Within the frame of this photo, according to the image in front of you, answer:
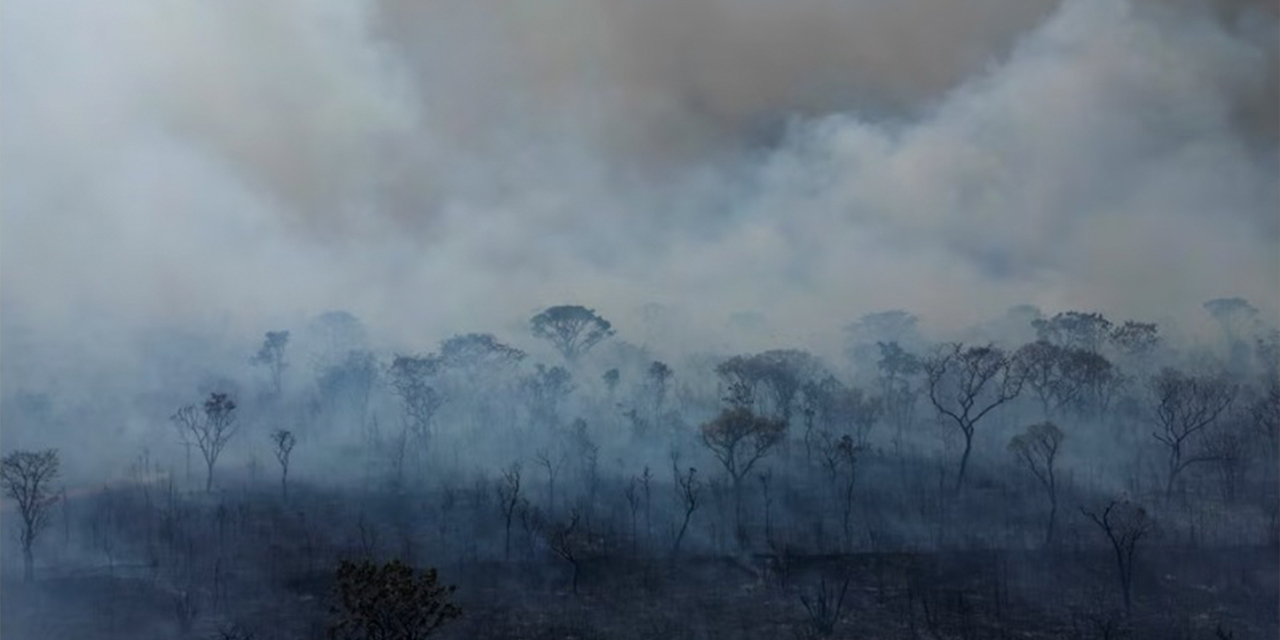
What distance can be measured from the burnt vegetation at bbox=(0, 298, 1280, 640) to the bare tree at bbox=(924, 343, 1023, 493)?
2.29 feet

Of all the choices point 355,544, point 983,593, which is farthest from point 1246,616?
point 355,544

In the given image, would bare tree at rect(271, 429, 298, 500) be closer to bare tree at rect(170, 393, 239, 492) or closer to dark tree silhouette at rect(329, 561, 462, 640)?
bare tree at rect(170, 393, 239, 492)

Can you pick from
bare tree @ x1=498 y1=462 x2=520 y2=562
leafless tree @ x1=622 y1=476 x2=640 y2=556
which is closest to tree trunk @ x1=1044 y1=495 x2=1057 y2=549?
leafless tree @ x1=622 y1=476 x2=640 y2=556

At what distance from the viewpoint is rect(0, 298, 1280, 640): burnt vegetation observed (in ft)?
208

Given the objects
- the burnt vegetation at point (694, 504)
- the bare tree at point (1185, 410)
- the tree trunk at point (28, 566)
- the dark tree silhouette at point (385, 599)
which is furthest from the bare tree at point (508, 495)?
the bare tree at point (1185, 410)

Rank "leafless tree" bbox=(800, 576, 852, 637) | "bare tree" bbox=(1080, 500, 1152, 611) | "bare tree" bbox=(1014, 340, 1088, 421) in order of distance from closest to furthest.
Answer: "leafless tree" bbox=(800, 576, 852, 637), "bare tree" bbox=(1080, 500, 1152, 611), "bare tree" bbox=(1014, 340, 1088, 421)

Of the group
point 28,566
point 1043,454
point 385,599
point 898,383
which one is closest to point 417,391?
point 28,566

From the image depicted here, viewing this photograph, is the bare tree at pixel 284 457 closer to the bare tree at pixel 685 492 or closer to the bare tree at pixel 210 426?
the bare tree at pixel 210 426

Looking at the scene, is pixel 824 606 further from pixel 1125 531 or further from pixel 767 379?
pixel 767 379

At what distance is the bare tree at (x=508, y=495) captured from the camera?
72.1 metres

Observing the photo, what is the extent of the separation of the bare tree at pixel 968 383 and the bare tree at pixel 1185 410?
33.7 ft

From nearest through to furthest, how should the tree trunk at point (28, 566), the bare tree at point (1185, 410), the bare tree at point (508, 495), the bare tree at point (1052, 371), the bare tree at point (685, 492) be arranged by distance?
the tree trunk at point (28, 566) < the bare tree at point (685, 492) < the bare tree at point (508, 495) < the bare tree at point (1185, 410) < the bare tree at point (1052, 371)

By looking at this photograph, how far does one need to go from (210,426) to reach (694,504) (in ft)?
129

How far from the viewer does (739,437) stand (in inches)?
3110
